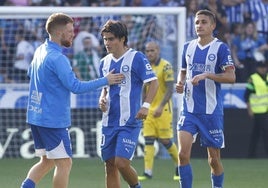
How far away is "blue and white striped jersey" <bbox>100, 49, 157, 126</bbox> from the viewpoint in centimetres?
1059

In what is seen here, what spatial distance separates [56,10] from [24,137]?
91.9 inches

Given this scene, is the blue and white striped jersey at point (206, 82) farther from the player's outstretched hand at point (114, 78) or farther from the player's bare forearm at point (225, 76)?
the player's outstretched hand at point (114, 78)

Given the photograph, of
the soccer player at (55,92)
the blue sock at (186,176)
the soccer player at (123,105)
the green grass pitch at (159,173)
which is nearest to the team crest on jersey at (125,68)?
the soccer player at (123,105)

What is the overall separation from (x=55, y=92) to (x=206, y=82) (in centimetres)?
213

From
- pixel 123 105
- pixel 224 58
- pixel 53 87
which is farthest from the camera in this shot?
pixel 224 58

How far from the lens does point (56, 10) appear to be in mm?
17328

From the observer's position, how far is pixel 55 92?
32.1 feet

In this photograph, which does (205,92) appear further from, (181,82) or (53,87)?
(53,87)

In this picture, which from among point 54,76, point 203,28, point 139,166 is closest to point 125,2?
point 139,166

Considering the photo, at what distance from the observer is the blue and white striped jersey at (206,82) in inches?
440

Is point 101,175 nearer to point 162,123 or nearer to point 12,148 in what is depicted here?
point 162,123

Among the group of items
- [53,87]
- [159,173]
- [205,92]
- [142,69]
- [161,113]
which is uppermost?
[142,69]

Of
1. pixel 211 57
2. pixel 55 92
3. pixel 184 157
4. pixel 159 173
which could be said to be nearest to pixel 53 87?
pixel 55 92

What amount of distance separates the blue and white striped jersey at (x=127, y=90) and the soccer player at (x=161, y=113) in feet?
12.1
